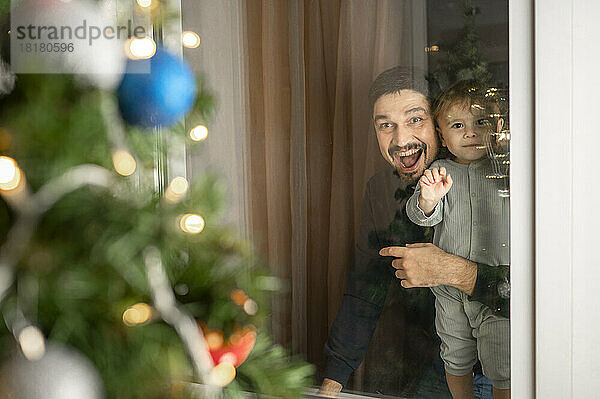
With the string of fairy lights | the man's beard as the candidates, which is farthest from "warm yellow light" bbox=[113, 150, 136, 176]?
the man's beard

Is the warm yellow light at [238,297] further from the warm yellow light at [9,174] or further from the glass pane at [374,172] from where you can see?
the glass pane at [374,172]

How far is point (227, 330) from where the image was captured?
62 cm

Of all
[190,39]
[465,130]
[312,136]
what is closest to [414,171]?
[465,130]

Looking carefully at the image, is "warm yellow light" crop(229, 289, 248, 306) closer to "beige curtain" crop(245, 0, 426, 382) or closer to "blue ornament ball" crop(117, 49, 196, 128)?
"blue ornament ball" crop(117, 49, 196, 128)

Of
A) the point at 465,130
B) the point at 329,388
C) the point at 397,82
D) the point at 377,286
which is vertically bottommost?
the point at 329,388

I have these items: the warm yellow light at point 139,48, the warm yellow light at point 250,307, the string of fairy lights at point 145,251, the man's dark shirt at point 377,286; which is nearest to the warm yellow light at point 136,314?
the string of fairy lights at point 145,251

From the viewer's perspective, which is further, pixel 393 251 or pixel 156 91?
pixel 393 251

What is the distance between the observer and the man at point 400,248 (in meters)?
1.27

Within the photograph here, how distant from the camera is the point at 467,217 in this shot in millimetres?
1260

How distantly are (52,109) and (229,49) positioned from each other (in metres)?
0.99

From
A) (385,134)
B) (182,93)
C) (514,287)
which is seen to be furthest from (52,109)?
(514,287)

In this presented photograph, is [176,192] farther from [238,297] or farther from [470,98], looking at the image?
A: [470,98]

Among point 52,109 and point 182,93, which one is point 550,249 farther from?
point 52,109

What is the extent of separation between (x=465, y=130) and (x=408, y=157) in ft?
0.42
